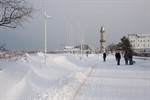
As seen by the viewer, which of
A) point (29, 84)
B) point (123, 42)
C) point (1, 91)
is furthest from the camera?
point (123, 42)

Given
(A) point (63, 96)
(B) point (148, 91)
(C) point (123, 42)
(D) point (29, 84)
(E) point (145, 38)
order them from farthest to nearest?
(E) point (145, 38), (C) point (123, 42), (B) point (148, 91), (D) point (29, 84), (A) point (63, 96)

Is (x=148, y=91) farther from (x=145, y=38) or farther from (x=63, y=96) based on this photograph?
(x=145, y=38)

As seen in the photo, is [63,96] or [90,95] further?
[90,95]

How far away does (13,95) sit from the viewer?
10781 millimetres

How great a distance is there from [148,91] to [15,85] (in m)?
6.03

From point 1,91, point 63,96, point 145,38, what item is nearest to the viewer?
point 1,91

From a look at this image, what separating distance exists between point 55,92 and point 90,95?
1.51 m

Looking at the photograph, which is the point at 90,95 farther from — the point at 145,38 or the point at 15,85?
the point at 145,38

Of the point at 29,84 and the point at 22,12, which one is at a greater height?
the point at 22,12

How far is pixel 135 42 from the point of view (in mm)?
193375

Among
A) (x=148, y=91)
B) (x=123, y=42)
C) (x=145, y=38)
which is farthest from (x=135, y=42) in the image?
(x=148, y=91)

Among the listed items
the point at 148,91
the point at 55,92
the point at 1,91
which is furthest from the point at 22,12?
the point at 148,91

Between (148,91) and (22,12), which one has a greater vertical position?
(22,12)

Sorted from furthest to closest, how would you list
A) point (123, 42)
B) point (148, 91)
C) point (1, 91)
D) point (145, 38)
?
point (145, 38), point (123, 42), point (148, 91), point (1, 91)
